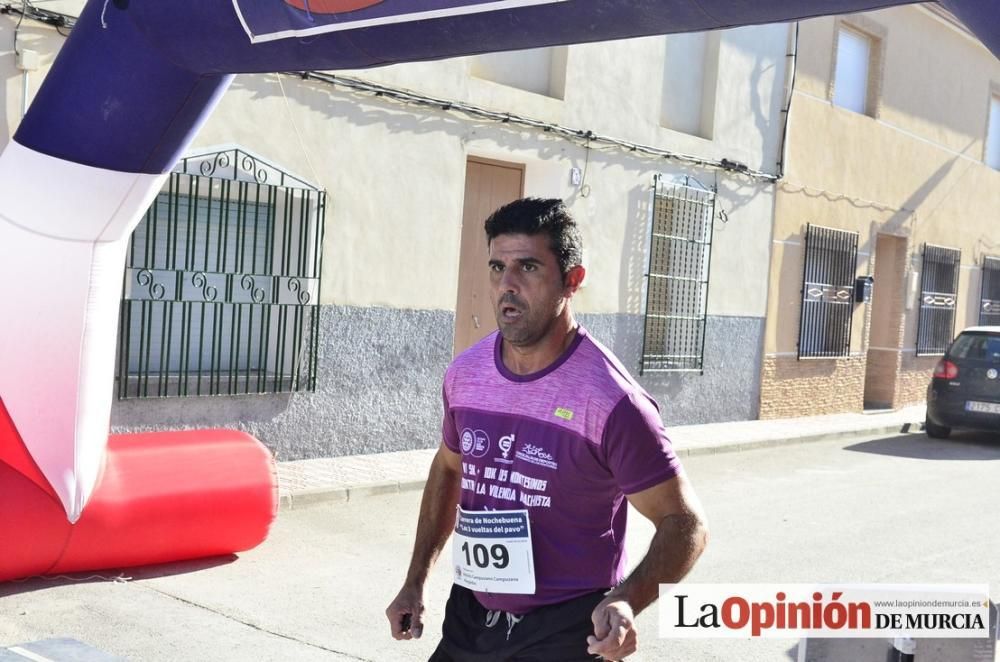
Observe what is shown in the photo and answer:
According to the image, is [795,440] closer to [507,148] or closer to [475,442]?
[507,148]

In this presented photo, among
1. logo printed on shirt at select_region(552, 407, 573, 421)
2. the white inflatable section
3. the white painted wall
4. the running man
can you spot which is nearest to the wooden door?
the white painted wall

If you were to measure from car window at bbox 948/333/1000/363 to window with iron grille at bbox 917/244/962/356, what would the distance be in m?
4.76

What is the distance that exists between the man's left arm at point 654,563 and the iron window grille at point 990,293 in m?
20.8

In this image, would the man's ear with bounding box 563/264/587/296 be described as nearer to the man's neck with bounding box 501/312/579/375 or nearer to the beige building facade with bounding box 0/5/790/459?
the man's neck with bounding box 501/312/579/375

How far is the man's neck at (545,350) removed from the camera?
323 centimetres

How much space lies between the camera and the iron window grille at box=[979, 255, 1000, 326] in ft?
72.5

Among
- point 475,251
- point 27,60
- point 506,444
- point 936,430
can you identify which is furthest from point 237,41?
point 936,430

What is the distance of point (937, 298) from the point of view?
66.7 ft

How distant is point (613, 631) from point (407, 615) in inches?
34.8

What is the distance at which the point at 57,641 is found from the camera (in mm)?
4648

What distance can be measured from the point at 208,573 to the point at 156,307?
3.15m

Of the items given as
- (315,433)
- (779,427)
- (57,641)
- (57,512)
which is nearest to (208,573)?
(57,512)

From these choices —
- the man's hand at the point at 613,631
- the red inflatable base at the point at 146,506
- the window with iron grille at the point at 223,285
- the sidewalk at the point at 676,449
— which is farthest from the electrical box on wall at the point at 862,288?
the man's hand at the point at 613,631

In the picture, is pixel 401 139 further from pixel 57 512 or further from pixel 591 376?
pixel 591 376
